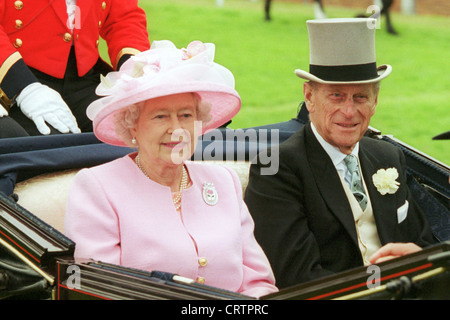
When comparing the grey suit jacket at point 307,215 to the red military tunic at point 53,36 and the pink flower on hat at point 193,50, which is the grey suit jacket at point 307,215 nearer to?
the pink flower on hat at point 193,50

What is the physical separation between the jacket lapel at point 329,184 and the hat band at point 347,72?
198mm

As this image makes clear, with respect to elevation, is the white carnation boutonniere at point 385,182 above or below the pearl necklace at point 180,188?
below

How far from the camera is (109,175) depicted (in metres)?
2.48

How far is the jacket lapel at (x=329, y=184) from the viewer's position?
2744 mm

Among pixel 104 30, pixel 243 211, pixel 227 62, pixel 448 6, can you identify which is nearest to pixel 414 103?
pixel 227 62

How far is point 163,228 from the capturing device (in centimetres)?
247

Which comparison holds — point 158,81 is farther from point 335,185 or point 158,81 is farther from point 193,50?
point 335,185

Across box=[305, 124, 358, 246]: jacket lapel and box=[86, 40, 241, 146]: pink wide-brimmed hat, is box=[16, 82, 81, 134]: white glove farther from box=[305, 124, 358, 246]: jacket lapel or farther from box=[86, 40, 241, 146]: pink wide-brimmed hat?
box=[305, 124, 358, 246]: jacket lapel

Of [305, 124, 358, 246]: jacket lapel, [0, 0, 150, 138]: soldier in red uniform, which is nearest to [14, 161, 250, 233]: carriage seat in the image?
Answer: [0, 0, 150, 138]: soldier in red uniform

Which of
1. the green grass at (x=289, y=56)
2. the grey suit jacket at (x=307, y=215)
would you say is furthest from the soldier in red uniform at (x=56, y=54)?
the green grass at (x=289, y=56)

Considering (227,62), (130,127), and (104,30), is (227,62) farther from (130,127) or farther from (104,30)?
(130,127)

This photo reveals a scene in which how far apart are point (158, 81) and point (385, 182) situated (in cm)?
92

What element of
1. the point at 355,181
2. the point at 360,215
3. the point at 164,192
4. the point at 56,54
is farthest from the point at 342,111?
the point at 56,54
